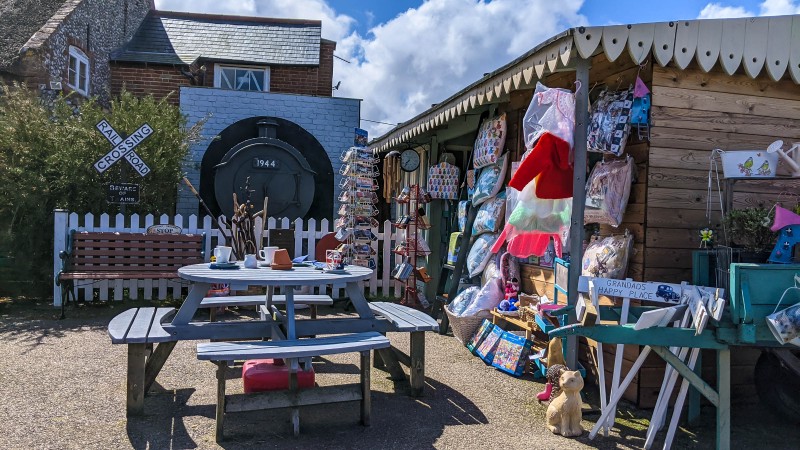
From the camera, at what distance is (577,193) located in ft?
13.8

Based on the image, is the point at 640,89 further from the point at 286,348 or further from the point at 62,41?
the point at 62,41

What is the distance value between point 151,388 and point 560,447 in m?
2.89

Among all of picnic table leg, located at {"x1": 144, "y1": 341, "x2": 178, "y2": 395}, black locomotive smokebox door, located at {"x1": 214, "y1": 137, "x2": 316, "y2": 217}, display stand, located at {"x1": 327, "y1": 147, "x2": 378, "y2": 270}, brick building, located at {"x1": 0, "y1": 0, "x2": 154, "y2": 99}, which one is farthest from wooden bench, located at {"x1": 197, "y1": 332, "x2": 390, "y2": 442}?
brick building, located at {"x1": 0, "y1": 0, "x2": 154, "y2": 99}

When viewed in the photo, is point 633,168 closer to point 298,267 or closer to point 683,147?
point 683,147

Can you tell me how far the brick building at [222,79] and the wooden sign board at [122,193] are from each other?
2503 mm

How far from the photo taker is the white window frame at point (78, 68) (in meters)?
12.5

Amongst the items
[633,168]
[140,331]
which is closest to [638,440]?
[633,168]

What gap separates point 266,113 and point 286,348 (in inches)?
364

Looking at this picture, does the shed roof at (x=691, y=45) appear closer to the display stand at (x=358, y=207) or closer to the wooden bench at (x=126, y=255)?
the display stand at (x=358, y=207)

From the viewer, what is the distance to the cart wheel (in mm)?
4012

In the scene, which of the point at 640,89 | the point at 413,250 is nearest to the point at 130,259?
the point at 413,250

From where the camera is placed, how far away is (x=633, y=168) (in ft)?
14.8

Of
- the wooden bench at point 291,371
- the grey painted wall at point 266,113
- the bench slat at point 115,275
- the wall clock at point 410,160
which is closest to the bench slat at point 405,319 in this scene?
the wooden bench at point 291,371

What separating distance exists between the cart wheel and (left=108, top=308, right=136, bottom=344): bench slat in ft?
13.7
